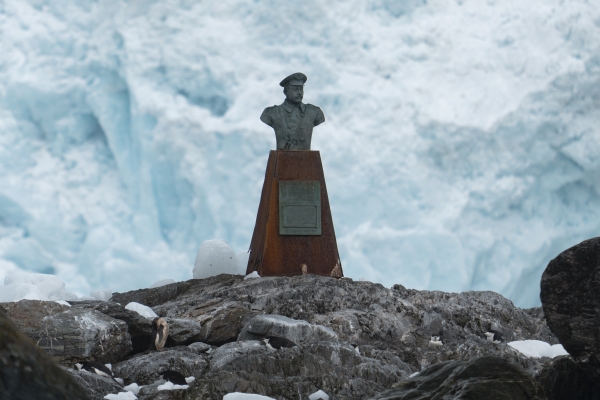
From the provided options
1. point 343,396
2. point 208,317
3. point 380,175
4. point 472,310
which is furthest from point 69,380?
point 380,175

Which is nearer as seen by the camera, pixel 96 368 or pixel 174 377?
pixel 174 377

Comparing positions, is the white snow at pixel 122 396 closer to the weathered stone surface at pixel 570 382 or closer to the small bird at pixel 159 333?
the small bird at pixel 159 333

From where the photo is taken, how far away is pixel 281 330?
21.2 ft

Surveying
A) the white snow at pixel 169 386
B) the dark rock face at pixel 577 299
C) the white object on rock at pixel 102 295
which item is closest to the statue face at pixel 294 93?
the white object on rock at pixel 102 295

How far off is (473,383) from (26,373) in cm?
174

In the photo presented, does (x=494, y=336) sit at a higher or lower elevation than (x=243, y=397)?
higher

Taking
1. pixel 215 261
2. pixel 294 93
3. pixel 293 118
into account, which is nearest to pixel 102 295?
pixel 215 261

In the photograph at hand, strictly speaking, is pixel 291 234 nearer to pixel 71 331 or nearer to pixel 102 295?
pixel 102 295

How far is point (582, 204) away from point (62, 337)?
9721 mm

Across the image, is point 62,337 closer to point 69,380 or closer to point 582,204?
point 69,380

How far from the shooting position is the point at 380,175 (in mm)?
13484

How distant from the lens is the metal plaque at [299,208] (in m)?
9.54

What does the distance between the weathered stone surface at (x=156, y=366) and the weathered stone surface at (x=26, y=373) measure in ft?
8.72

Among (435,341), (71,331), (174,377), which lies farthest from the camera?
(435,341)
